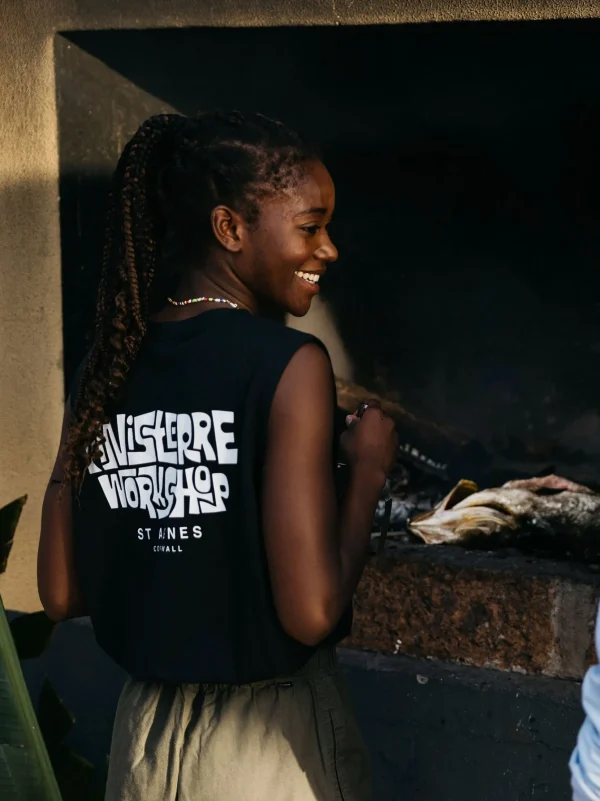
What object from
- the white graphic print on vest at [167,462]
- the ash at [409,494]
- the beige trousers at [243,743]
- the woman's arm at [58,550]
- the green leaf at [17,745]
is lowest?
the green leaf at [17,745]

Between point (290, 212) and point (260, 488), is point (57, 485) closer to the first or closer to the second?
point (260, 488)

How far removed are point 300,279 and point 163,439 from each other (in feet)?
1.17

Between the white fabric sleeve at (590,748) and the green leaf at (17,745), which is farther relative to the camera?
the green leaf at (17,745)

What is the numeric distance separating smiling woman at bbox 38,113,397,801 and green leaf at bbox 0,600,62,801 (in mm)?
681

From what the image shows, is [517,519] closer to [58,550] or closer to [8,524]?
[8,524]

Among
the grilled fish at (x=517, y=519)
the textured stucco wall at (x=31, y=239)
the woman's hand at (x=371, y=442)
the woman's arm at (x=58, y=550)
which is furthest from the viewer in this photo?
the textured stucco wall at (x=31, y=239)

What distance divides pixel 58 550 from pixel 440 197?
192cm

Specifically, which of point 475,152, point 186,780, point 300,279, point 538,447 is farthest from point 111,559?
point 475,152

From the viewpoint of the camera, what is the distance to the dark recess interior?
128 inches

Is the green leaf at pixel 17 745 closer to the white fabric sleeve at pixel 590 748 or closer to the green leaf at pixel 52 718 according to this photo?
the green leaf at pixel 52 718

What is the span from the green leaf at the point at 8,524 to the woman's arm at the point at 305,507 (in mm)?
1939

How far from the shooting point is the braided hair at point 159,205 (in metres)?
1.82

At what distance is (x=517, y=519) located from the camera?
10.7 feet

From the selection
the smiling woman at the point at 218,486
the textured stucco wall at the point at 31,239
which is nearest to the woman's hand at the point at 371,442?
the smiling woman at the point at 218,486
